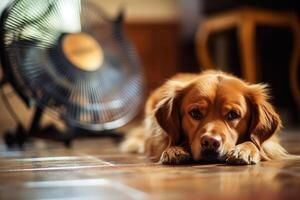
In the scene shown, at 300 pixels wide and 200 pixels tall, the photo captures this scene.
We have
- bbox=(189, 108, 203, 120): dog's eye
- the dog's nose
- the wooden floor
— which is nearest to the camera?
the wooden floor

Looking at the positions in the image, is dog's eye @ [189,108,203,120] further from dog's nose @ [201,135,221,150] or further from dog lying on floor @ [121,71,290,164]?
dog's nose @ [201,135,221,150]

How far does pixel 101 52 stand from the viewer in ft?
10.4

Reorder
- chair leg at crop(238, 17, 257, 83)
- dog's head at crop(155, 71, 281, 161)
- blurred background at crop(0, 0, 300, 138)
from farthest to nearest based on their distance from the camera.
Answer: blurred background at crop(0, 0, 300, 138), chair leg at crop(238, 17, 257, 83), dog's head at crop(155, 71, 281, 161)

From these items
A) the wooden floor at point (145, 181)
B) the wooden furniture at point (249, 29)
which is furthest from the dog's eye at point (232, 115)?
the wooden furniture at point (249, 29)

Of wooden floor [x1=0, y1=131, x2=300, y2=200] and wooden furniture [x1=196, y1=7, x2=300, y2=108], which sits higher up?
wooden furniture [x1=196, y1=7, x2=300, y2=108]

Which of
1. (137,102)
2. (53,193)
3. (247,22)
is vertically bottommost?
(53,193)

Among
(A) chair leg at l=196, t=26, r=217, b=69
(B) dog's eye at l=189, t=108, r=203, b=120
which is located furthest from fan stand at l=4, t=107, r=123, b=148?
(A) chair leg at l=196, t=26, r=217, b=69

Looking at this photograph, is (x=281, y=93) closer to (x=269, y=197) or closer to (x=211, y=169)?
(x=211, y=169)

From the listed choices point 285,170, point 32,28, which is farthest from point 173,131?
point 32,28

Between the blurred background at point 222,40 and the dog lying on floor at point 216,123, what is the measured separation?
1.43 meters

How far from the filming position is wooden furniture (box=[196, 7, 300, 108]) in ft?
12.9

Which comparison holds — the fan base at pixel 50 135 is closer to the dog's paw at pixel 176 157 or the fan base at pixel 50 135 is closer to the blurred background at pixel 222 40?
the blurred background at pixel 222 40

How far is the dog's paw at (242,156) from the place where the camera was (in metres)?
1.85

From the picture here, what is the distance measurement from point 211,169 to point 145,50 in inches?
159
